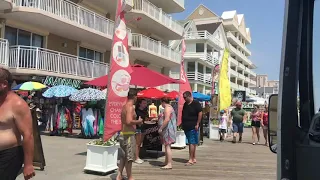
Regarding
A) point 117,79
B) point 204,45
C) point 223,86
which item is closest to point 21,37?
point 223,86

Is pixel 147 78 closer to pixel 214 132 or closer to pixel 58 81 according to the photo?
pixel 214 132

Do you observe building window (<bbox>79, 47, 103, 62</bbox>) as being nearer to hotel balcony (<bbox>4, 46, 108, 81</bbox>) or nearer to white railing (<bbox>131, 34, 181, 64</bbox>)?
hotel balcony (<bbox>4, 46, 108, 81</bbox>)

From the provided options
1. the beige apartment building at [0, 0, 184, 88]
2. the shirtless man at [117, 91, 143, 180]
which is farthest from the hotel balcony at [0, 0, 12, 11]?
the shirtless man at [117, 91, 143, 180]

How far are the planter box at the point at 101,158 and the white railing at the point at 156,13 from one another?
1889 centimetres

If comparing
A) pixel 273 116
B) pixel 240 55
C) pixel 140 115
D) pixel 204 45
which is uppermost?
pixel 240 55

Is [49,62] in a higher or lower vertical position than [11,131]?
higher

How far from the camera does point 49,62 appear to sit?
17.4 meters

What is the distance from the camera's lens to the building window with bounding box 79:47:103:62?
21.9 m

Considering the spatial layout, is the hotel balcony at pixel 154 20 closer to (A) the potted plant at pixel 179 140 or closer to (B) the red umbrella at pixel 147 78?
(A) the potted plant at pixel 179 140

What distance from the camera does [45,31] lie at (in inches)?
733

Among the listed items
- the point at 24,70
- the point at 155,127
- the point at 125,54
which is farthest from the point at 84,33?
the point at 125,54

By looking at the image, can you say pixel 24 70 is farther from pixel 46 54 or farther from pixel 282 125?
pixel 282 125

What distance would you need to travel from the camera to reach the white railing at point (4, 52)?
1505 cm

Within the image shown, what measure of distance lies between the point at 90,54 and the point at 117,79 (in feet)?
51.9
